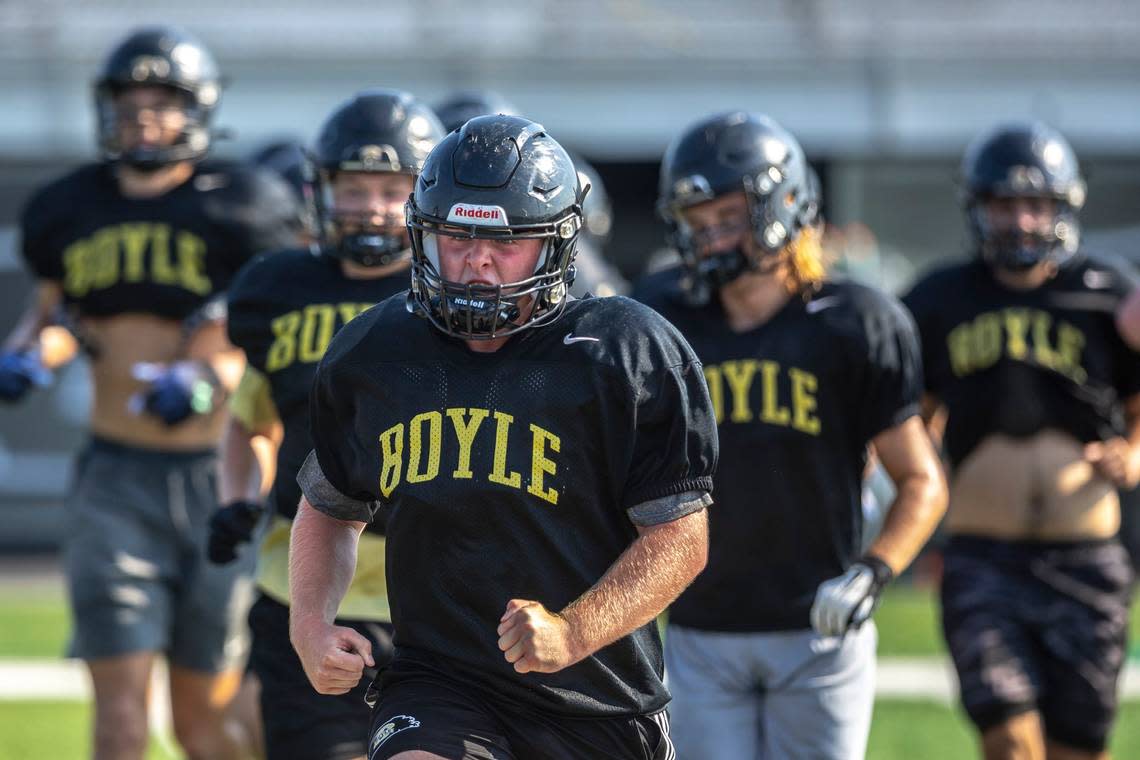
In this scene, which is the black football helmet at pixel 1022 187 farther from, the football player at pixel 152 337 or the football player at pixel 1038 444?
the football player at pixel 152 337

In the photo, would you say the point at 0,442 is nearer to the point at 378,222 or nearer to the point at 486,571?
the point at 378,222

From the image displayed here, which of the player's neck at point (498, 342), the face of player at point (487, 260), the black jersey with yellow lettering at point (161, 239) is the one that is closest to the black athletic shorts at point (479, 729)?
the player's neck at point (498, 342)

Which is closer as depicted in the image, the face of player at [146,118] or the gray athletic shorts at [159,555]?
the gray athletic shorts at [159,555]

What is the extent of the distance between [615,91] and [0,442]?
5.43m

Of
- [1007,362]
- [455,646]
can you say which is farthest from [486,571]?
[1007,362]

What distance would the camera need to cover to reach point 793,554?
4.89m

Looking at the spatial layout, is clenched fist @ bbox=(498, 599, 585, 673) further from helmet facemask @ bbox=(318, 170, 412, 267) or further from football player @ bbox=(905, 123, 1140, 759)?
football player @ bbox=(905, 123, 1140, 759)

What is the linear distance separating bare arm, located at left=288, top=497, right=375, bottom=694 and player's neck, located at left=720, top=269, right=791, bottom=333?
1495mm

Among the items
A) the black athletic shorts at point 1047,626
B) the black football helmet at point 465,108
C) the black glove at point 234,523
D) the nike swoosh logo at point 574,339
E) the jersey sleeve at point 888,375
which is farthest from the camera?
the black football helmet at point 465,108

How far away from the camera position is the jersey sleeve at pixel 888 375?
479 cm

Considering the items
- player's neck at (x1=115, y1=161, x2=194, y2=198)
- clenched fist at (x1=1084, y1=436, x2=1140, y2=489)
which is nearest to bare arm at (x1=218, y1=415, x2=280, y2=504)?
player's neck at (x1=115, y1=161, x2=194, y2=198)

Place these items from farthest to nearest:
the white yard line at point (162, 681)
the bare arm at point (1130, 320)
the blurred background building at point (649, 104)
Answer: the blurred background building at point (649, 104)
the white yard line at point (162, 681)
the bare arm at point (1130, 320)

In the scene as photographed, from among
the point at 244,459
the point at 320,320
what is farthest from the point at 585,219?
the point at 244,459

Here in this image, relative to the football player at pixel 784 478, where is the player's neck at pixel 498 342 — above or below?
above
